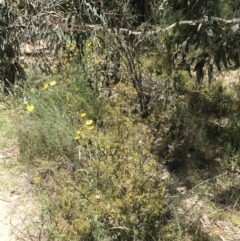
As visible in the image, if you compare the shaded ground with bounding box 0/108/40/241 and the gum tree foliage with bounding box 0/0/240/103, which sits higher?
the gum tree foliage with bounding box 0/0/240/103

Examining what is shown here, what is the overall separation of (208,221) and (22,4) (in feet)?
8.32

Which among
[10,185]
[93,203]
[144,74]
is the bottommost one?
[10,185]

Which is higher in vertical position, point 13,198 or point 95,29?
point 95,29

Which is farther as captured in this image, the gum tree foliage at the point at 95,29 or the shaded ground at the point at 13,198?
the gum tree foliage at the point at 95,29

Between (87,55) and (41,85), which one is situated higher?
(87,55)

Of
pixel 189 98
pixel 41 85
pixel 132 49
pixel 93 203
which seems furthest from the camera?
pixel 41 85

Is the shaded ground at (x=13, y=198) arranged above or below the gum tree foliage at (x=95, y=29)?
below

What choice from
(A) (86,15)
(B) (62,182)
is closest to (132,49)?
(A) (86,15)

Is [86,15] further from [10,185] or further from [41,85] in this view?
[10,185]

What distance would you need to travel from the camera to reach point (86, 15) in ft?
11.4

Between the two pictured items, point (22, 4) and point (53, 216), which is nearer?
point (53, 216)

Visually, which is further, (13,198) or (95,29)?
(95,29)

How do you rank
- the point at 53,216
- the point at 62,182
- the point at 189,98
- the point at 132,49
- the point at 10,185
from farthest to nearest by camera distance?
the point at 189,98 → the point at 132,49 → the point at 10,185 → the point at 62,182 → the point at 53,216

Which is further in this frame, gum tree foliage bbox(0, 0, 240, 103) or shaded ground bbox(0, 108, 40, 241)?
gum tree foliage bbox(0, 0, 240, 103)
